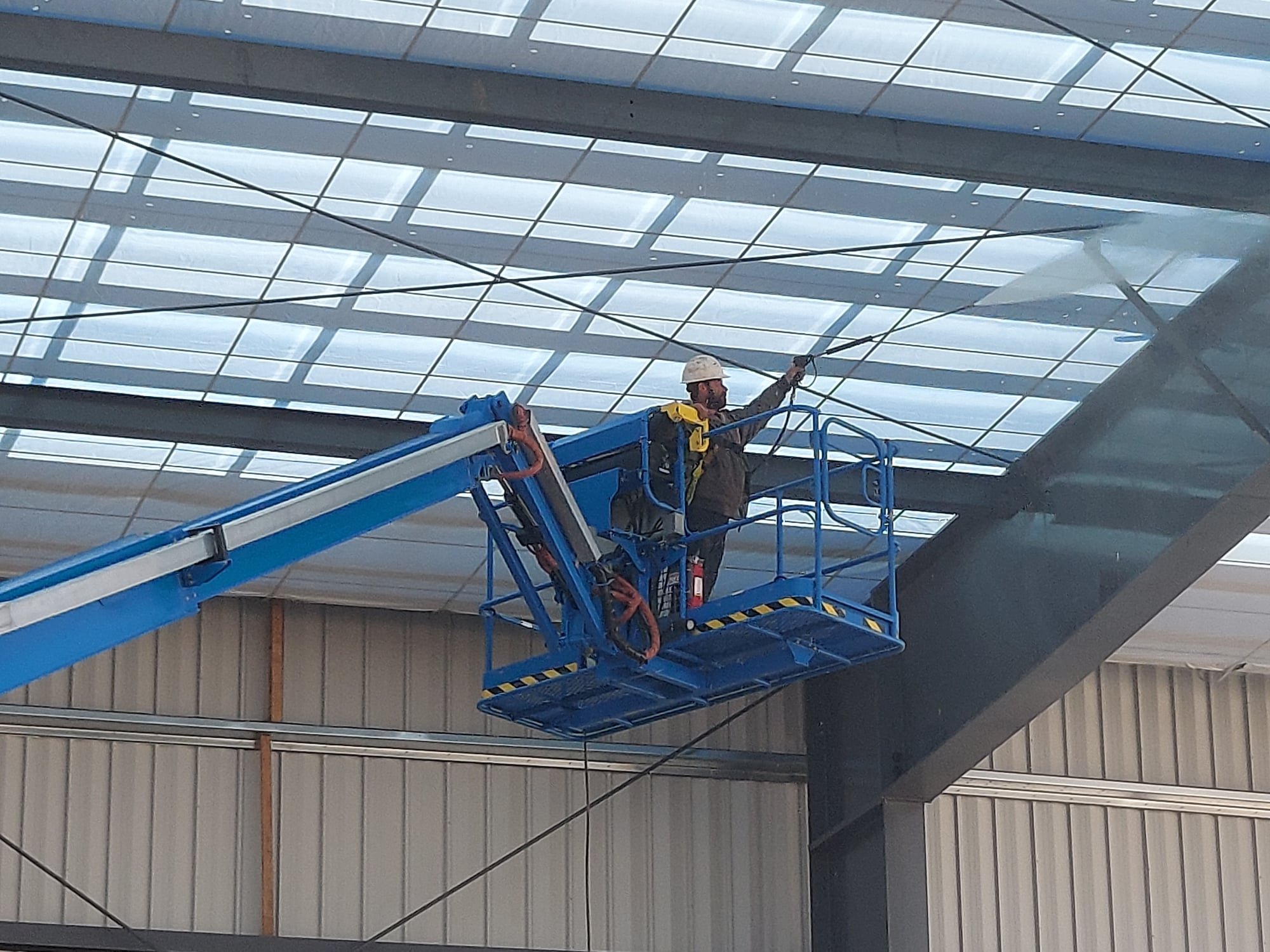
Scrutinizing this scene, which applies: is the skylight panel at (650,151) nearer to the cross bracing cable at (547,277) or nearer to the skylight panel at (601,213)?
the skylight panel at (601,213)

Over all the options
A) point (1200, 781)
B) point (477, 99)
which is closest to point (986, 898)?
point (1200, 781)

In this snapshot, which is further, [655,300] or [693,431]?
[655,300]

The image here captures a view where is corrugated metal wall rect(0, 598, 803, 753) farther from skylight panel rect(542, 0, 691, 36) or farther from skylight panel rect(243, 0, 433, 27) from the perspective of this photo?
skylight panel rect(542, 0, 691, 36)

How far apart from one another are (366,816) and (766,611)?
10808 millimetres

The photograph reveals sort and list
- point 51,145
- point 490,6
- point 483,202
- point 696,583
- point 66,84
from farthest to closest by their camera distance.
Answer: point 483,202 < point 51,145 < point 696,583 < point 66,84 < point 490,6

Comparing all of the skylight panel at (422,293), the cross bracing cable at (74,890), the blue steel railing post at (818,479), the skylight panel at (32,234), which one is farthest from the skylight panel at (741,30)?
the cross bracing cable at (74,890)

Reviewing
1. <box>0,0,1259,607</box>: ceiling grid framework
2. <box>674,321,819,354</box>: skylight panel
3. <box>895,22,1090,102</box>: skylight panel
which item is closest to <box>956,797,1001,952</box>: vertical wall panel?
<box>0,0,1259,607</box>: ceiling grid framework

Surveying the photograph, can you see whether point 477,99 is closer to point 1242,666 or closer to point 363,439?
point 363,439

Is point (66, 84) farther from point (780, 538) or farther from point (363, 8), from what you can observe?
point (780, 538)

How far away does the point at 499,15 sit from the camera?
15703mm

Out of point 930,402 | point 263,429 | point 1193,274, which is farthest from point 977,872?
point 263,429

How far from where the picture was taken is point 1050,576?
68.9 feet

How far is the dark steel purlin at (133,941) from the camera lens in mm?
23016

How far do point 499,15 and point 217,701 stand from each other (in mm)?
11583
